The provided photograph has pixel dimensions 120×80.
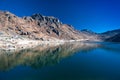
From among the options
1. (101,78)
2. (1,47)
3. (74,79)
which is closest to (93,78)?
(101,78)

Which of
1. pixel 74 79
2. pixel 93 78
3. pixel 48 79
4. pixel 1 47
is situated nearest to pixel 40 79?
pixel 48 79

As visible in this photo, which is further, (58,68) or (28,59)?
(28,59)

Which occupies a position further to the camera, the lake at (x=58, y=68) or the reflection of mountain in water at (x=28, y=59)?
the reflection of mountain in water at (x=28, y=59)

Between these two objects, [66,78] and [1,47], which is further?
[1,47]

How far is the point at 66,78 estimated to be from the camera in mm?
39156

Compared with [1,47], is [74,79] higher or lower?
lower

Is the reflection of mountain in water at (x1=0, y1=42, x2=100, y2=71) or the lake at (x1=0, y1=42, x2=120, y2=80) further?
the reflection of mountain in water at (x1=0, y1=42, x2=100, y2=71)

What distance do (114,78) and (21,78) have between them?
20.6 meters

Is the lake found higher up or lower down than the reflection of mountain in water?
lower down

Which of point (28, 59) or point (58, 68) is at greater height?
point (28, 59)

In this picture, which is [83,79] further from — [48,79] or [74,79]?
[48,79]

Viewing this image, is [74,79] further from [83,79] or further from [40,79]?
[40,79]

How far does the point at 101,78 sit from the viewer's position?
39469 mm

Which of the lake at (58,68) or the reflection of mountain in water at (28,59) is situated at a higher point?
the reflection of mountain in water at (28,59)
